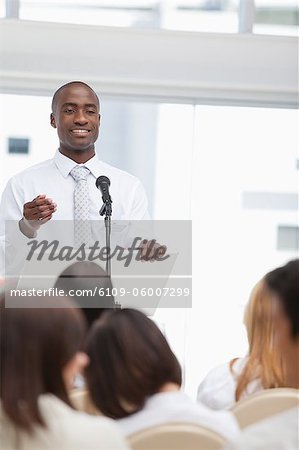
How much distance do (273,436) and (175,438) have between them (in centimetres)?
21

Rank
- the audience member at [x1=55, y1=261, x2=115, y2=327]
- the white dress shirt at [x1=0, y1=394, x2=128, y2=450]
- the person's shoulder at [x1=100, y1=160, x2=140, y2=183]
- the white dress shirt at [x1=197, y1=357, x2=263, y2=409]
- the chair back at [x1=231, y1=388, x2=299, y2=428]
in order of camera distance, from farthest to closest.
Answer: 1. the person's shoulder at [x1=100, y1=160, x2=140, y2=183]
2. the audience member at [x1=55, y1=261, x2=115, y2=327]
3. the white dress shirt at [x1=197, y1=357, x2=263, y2=409]
4. the chair back at [x1=231, y1=388, x2=299, y2=428]
5. the white dress shirt at [x1=0, y1=394, x2=128, y2=450]

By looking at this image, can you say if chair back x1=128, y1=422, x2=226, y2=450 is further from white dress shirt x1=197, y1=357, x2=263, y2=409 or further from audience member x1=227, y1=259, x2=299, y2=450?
white dress shirt x1=197, y1=357, x2=263, y2=409

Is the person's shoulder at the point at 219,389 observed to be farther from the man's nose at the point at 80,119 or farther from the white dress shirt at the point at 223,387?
the man's nose at the point at 80,119

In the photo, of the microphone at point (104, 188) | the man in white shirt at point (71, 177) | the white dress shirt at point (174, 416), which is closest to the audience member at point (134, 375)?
the white dress shirt at point (174, 416)

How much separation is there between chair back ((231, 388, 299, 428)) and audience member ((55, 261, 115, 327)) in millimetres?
719

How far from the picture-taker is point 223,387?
2701 millimetres

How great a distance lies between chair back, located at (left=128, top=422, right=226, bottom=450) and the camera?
6.48 ft

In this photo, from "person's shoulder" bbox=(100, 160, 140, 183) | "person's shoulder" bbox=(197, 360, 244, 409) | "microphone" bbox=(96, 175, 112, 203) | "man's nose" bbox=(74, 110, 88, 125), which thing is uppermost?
"man's nose" bbox=(74, 110, 88, 125)

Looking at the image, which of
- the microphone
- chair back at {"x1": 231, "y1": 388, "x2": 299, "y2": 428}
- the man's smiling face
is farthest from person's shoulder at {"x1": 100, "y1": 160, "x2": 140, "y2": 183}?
chair back at {"x1": 231, "y1": 388, "x2": 299, "y2": 428}

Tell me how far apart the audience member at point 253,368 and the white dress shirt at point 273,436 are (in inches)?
20.6

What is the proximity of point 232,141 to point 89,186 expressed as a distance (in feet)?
7.28

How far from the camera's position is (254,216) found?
6.45 meters

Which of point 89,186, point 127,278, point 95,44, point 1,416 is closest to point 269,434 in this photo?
point 1,416

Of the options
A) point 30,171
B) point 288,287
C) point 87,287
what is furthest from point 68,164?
point 288,287
